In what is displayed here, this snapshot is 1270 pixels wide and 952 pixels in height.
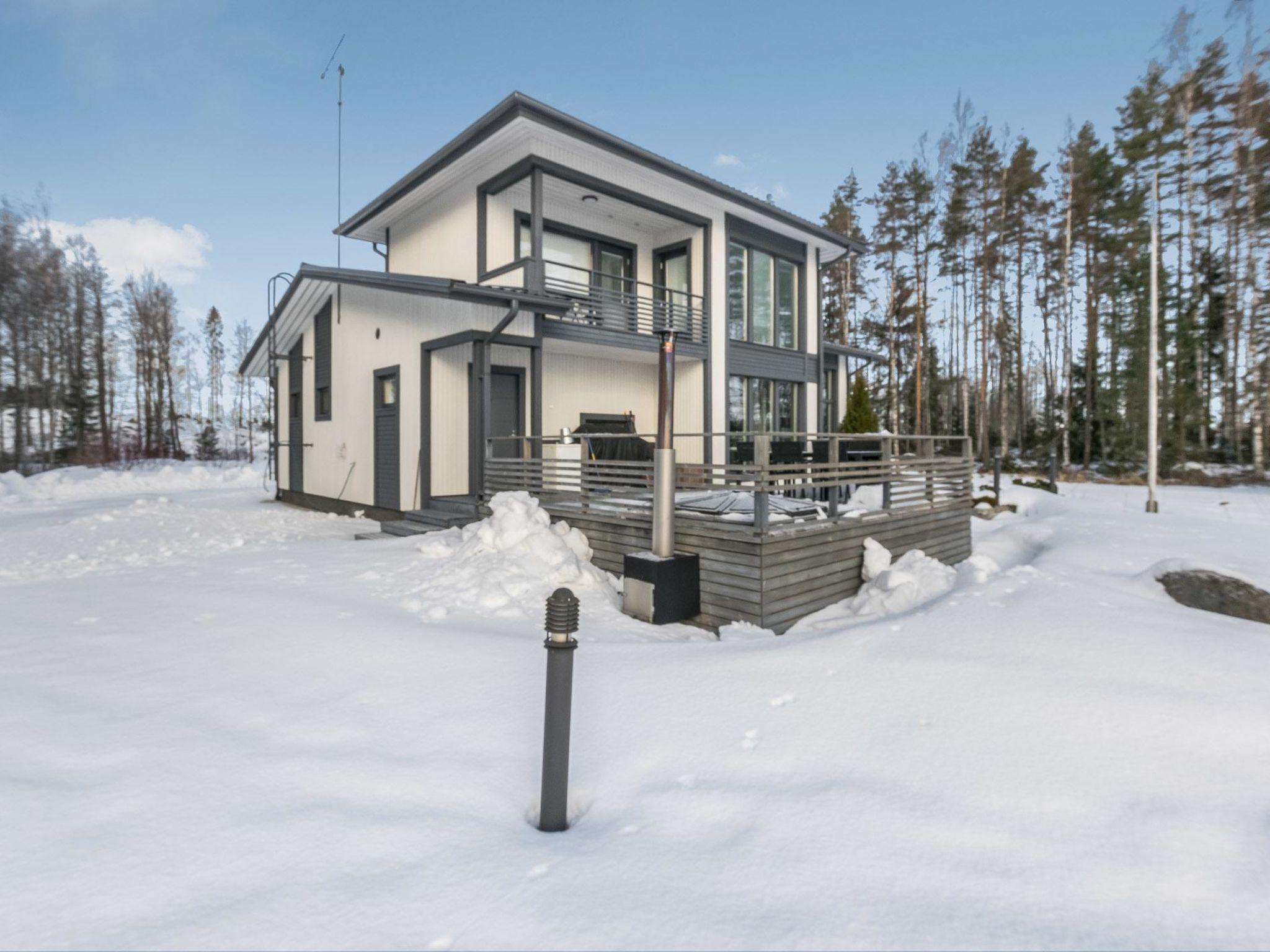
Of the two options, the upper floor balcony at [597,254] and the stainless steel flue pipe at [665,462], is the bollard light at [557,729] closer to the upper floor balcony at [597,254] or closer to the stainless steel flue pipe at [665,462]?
the stainless steel flue pipe at [665,462]

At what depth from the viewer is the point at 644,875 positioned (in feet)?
7.45

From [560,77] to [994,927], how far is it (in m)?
20.1

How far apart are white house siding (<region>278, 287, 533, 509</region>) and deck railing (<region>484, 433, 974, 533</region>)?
190cm

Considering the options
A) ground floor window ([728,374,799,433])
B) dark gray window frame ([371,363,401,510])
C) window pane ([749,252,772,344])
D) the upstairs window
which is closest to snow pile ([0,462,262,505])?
the upstairs window

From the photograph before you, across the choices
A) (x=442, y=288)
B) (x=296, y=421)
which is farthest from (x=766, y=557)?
(x=296, y=421)

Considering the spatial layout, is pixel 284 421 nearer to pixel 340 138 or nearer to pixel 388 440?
pixel 388 440

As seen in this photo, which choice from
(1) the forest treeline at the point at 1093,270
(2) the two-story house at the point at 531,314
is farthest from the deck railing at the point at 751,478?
(1) the forest treeline at the point at 1093,270

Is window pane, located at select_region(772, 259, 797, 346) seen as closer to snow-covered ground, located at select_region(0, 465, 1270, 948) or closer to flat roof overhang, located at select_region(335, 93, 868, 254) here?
flat roof overhang, located at select_region(335, 93, 868, 254)

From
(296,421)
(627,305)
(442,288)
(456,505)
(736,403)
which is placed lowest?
(456,505)

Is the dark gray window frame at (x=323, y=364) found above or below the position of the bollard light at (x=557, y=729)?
above

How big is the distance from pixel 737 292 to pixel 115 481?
21.0 metres

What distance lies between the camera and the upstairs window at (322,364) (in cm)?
1515

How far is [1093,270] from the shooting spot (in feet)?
85.7

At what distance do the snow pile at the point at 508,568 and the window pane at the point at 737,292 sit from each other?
27.1ft
